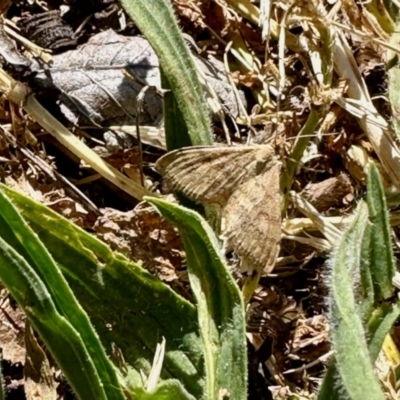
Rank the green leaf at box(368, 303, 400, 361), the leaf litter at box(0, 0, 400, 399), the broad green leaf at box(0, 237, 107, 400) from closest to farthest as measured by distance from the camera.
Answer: the broad green leaf at box(0, 237, 107, 400)
the green leaf at box(368, 303, 400, 361)
the leaf litter at box(0, 0, 400, 399)

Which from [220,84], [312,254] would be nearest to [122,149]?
[220,84]

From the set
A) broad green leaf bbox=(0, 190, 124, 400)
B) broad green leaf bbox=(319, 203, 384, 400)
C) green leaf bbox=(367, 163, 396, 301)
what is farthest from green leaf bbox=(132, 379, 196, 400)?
green leaf bbox=(367, 163, 396, 301)

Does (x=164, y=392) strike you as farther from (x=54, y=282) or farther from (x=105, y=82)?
(x=105, y=82)

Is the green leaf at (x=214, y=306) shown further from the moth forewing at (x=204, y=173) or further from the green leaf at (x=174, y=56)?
the green leaf at (x=174, y=56)

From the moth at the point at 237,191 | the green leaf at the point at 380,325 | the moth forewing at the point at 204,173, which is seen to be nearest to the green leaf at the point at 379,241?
the green leaf at the point at 380,325

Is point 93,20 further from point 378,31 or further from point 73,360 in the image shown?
point 73,360

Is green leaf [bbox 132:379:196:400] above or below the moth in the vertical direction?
below

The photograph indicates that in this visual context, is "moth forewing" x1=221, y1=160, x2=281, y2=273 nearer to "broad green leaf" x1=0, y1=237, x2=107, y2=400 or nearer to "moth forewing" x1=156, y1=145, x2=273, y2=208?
"moth forewing" x1=156, y1=145, x2=273, y2=208
